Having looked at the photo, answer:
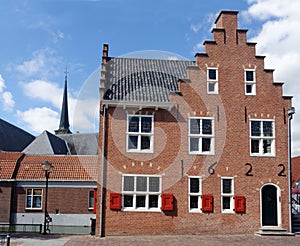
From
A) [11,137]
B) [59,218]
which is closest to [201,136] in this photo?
[59,218]

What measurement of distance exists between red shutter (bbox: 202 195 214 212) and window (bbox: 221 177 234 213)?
2.08ft

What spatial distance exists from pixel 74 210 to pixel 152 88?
543 inches

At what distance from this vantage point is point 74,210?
2855 centimetres

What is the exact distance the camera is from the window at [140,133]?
18453 millimetres

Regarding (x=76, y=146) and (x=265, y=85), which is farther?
(x=76, y=146)

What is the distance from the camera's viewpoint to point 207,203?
18.0m

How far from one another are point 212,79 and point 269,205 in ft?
23.0

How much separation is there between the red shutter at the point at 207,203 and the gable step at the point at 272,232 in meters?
2.54

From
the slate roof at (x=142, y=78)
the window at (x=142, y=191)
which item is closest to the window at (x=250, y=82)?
the slate roof at (x=142, y=78)

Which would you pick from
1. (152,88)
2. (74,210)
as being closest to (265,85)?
(152,88)

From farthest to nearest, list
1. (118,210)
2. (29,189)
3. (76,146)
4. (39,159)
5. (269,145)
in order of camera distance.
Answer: (76,146), (39,159), (29,189), (269,145), (118,210)

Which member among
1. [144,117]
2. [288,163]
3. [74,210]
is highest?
[144,117]

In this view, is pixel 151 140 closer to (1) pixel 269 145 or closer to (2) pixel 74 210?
(1) pixel 269 145

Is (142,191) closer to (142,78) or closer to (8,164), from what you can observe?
(142,78)
